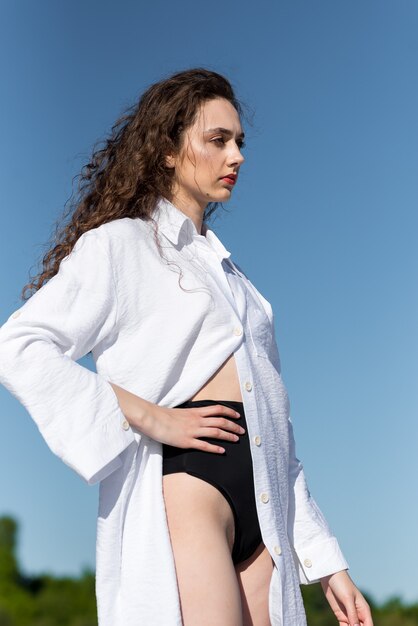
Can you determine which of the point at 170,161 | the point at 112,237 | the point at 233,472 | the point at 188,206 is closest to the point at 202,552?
the point at 233,472

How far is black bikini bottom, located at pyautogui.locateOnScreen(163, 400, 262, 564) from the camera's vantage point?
201cm

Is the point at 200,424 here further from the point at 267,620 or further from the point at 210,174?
the point at 210,174

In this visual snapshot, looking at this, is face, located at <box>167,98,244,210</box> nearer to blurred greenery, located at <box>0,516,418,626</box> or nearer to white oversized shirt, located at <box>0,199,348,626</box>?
white oversized shirt, located at <box>0,199,348,626</box>

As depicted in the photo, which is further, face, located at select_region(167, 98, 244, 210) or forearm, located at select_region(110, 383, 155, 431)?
face, located at select_region(167, 98, 244, 210)

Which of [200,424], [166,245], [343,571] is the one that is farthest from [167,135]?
[343,571]

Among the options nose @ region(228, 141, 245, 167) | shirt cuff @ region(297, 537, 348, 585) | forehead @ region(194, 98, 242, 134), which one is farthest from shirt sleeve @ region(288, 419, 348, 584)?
forehead @ region(194, 98, 242, 134)

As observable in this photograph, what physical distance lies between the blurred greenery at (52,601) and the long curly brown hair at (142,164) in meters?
19.7

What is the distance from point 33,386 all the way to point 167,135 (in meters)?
0.84

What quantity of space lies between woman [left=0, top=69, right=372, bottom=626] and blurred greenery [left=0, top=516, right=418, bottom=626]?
64.8 ft

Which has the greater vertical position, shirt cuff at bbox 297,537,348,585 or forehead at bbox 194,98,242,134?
forehead at bbox 194,98,242,134

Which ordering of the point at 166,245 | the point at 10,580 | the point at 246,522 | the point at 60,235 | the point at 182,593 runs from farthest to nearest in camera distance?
the point at 10,580
the point at 60,235
the point at 166,245
the point at 246,522
the point at 182,593

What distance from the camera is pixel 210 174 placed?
236 cm

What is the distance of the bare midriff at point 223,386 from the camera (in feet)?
6.97

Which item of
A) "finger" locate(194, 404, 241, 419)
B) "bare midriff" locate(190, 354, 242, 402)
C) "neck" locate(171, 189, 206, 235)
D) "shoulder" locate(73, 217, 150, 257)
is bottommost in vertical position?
"finger" locate(194, 404, 241, 419)
